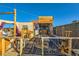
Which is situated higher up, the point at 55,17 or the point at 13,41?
the point at 55,17

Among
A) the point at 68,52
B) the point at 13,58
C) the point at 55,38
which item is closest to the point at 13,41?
the point at 13,58

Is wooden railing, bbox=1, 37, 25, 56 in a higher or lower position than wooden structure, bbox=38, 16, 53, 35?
lower

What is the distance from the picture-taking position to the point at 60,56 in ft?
5.73

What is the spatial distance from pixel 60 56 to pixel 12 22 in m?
0.66

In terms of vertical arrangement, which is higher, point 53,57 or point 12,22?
point 12,22

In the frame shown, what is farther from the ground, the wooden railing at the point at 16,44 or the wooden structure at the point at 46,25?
the wooden structure at the point at 46,25

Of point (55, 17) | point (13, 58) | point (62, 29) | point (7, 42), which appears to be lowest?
point (13, 58)

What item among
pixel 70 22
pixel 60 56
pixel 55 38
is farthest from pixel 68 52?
pixel 70 22

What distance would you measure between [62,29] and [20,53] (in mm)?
546

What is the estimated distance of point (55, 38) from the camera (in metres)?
1.75

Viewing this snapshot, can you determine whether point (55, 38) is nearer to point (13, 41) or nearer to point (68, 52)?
point (68, 52)

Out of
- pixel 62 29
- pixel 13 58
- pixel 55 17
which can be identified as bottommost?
pixel 13 58

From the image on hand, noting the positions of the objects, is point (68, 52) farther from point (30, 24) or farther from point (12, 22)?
point (12, 22)

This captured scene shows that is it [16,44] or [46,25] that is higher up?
[46,25]
